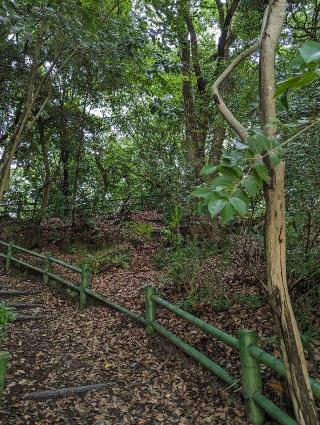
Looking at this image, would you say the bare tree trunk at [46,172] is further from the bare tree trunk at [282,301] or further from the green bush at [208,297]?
the bare tree trunk at [282,301]

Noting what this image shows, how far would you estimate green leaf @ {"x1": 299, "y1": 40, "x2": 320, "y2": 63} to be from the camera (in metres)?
0.91

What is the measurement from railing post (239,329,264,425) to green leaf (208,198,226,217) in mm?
2340

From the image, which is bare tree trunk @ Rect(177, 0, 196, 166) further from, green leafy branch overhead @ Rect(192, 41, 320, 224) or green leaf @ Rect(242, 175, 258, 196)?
green leaf @ Rect(242, 175, 258, 196)

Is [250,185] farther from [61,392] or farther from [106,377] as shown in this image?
[106,377]

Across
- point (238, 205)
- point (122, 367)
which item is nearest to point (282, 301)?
point (238, 205)

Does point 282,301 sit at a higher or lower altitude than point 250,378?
higher

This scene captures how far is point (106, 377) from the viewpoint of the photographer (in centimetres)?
464

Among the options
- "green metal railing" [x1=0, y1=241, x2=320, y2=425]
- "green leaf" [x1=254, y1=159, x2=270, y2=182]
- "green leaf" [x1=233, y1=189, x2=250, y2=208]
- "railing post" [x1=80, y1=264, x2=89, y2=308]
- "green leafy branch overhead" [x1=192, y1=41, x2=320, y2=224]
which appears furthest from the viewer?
"railing post" [x1=80, y1=264, x2=89, y2=308]

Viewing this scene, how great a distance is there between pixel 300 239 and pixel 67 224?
8523 mm

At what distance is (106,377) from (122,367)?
28 centimetres

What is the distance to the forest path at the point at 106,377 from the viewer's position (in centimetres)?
373

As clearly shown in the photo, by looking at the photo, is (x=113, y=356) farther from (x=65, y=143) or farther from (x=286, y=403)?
(x=65, y=143)

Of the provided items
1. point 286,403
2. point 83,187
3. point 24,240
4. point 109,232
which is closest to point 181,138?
point 109,232

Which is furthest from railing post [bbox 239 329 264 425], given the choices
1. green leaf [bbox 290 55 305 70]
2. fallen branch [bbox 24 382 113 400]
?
green leaf [bbox 290 55 305 70]
